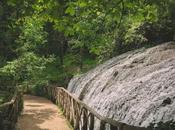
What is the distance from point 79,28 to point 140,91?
10.3 ft

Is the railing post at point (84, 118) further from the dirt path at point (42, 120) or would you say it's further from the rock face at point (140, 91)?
the dirt path at point (42, 120)

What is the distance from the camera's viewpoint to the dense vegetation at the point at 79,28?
7359 millimetres

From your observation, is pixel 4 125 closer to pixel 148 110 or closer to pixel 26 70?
pixel 148 110

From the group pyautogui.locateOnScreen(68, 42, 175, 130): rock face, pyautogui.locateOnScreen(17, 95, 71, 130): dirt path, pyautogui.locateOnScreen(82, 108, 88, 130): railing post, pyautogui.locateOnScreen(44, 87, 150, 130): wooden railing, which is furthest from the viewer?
pyautogui.locateOnScreen(17, 95, 71, 130): dirt path

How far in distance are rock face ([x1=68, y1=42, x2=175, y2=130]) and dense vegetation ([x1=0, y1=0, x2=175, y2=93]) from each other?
122 cm

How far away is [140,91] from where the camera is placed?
9664mm

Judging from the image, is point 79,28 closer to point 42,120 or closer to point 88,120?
point 88,120

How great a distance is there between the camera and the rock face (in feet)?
26.2

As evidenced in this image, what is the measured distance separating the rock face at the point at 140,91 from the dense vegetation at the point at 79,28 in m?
1.22

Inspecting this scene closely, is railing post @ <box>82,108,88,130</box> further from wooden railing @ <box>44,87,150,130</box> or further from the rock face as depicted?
the rock face

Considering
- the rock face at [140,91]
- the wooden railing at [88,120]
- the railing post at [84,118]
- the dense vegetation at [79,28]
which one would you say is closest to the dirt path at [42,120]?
the wooden railing at [88,120]

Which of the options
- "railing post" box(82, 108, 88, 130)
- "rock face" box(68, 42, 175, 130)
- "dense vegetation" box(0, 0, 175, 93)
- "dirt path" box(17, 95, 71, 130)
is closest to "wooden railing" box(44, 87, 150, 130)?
"railing post" box(82, 108, 88, 130)

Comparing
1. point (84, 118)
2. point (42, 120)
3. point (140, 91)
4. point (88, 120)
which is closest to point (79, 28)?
point (140, 91)

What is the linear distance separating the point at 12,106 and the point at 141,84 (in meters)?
5.25
